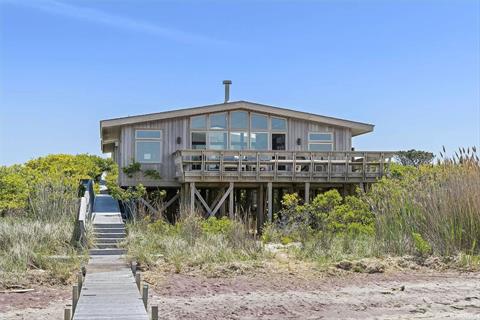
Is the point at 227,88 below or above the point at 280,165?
above

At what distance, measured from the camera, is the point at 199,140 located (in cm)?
2184

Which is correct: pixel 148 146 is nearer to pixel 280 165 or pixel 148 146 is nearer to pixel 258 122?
pixel 258 122

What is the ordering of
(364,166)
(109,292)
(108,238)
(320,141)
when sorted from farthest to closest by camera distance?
(320,141) < (364,166) < (108,238) < (109,292)

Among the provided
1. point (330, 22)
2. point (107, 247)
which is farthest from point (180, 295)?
point (330, 22)

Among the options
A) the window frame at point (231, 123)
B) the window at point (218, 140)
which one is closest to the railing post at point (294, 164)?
the window frame at point (231, 123)

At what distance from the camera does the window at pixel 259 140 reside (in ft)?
72.7

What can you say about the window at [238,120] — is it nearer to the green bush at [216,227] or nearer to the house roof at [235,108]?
the house roof at [235,108]

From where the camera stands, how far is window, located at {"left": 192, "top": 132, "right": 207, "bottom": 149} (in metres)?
21.8

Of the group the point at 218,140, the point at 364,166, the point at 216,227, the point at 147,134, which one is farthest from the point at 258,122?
the point at 216,227

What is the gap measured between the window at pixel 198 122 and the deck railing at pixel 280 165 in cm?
136

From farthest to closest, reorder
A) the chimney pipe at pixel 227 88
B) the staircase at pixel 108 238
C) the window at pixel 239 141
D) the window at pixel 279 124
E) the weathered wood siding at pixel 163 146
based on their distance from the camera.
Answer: the chimney pipe at pixel 227 88 → the window at pixel 279 124 → the window at pixel 239 141 → the weathered wood siding at pixel 163 146 → the staircase at pixel 108 238

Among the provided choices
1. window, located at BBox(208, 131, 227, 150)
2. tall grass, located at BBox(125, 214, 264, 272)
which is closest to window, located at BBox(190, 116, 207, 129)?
window, located at BBox(208, 131, 227, 150)

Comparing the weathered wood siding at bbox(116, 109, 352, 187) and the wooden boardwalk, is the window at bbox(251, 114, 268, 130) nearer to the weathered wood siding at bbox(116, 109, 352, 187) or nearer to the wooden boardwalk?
the weathered wood siding at bbox(116, 109, 352, 187)

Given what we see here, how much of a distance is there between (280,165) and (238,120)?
2327mm
